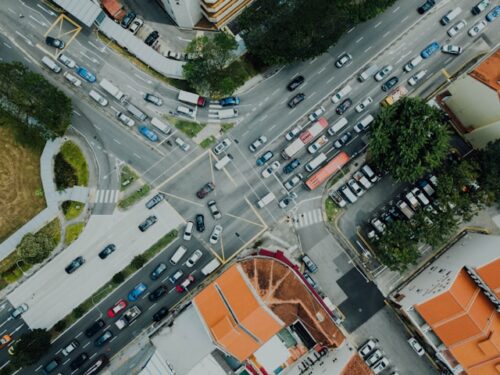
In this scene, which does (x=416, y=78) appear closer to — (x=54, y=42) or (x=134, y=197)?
(x=134, y=197)

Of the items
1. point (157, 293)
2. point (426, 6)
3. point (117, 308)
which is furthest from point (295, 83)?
point (117, 308)

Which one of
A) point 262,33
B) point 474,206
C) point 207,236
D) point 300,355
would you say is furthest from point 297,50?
point 300,355

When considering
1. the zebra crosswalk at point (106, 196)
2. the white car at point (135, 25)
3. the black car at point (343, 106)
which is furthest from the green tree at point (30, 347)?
the black car at point (343, 106)

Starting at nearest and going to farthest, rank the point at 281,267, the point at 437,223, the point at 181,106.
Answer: the point at 281,267
the point at 437,223
the point at 181,106

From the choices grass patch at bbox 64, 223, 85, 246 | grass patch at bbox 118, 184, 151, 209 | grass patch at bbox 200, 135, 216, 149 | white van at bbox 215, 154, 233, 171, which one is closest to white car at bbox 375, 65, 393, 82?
white van at bbox 215, 154, 233, 171

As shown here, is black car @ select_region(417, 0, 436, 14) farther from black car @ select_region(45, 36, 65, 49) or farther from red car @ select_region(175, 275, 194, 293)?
black car @ select_region(45, 36, 65, 49)

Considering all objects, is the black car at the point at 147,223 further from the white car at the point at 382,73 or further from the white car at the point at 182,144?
the white car at the point at 382,73

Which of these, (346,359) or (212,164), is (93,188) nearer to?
(212,164)
